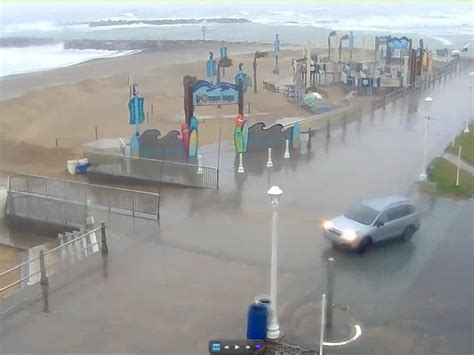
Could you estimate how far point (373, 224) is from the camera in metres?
18.1

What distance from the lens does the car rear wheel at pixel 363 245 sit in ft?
58.6

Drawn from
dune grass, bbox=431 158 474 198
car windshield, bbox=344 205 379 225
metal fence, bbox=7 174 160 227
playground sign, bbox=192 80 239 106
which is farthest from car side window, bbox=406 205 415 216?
playground sign, bbox=192 80 239 106

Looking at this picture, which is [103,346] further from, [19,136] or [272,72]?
[272,72]

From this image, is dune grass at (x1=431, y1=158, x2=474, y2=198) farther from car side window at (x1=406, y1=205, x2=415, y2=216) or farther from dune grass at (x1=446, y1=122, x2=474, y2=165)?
car side window at (x1=406, y1=205, x2=415, y2=216)

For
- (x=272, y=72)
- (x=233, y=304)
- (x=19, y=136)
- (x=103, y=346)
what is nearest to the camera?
(x=103, y=346)

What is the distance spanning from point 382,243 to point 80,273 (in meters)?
8.33

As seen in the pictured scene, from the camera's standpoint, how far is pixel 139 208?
2125 centimetres

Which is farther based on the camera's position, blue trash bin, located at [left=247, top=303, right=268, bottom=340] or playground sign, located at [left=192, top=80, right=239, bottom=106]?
playground sign, located at [left=192, top=80, right=239, bottom=106]

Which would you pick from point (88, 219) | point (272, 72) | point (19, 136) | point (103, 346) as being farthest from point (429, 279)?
point (272, 72)

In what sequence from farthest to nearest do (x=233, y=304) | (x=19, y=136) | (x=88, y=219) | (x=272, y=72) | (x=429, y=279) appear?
(x=272, y=72) < (x=19, y=136) < (x=88, y=219) < (x=429, y=279) < (x=233, y=304)

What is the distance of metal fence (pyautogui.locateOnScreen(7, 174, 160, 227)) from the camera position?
21.0m

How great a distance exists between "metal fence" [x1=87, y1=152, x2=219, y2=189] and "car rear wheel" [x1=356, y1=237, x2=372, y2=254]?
25.8 feet

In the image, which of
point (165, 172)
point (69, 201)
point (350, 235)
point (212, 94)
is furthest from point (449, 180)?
point (69, 201)

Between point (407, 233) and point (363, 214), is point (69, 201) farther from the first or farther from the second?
point (407, 233)
